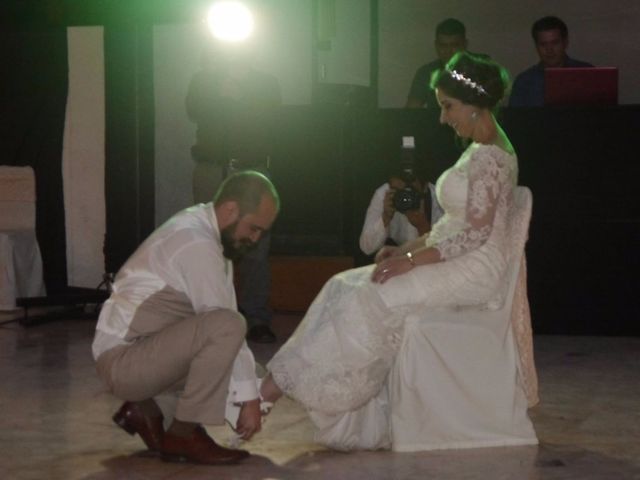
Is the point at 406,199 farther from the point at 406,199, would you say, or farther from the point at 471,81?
the point at 471,81

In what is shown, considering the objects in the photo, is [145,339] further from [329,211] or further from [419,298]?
[329,211]

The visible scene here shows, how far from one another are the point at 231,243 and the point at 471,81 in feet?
3.31

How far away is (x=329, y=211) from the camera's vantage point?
27.0 ft

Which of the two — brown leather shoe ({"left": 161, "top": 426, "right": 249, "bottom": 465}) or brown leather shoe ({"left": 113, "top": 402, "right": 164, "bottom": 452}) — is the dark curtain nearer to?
brown leather shoe ({"left": 113, "top": 402, "right": 164, "bottom": 452})

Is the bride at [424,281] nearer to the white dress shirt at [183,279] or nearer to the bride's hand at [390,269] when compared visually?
the bride's hand at [390,269]

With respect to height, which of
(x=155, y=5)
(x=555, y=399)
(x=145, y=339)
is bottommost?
(x=555, y=399)

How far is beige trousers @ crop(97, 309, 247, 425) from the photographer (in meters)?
4.26

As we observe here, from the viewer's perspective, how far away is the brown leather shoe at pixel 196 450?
4.35 m

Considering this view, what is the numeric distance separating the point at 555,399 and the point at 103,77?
4357 millimetres

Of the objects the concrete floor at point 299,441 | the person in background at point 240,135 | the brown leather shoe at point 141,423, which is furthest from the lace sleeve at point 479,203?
the person in background at point 240,135

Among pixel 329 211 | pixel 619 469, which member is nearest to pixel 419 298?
pixel 619 469

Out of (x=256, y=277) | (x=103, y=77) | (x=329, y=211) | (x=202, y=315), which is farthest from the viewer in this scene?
(x=103, y=77)

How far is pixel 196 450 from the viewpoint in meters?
4.35

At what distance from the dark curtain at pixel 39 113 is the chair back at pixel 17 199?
12 centimetres
